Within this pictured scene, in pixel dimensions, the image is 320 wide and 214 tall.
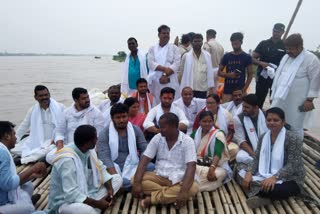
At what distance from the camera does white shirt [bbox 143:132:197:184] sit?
3180 mm

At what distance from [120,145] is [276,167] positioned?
5.51 feet

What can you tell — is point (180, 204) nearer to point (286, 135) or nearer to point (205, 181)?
point (205, 181)

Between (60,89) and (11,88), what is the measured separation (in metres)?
3.02

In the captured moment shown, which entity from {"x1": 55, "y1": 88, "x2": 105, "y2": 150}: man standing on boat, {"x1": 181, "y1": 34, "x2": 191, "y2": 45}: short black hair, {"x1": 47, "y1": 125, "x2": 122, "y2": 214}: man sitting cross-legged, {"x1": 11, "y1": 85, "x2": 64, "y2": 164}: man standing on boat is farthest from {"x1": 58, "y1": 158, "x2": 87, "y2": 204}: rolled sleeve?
{"x1": 181, "y1": 34, "x2": 191, "y2": 45}: short black hair

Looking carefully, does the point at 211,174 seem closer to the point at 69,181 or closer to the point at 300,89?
the point at 69,181

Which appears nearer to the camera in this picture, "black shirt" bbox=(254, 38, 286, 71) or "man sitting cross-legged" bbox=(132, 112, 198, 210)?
"man sitting cross-legged" bbox=(132, 112, 198, 210)

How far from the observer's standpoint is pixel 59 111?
4559 mm

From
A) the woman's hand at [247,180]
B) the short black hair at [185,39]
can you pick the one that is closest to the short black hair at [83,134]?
the woman's hand at [247,180]

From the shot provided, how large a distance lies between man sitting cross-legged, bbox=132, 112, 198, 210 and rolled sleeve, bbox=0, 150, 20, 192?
1.14m

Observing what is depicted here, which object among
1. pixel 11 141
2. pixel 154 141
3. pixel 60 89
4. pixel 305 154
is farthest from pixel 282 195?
pixel 60 89

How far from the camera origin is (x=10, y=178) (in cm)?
252

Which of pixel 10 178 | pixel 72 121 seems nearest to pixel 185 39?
pixel 72 121

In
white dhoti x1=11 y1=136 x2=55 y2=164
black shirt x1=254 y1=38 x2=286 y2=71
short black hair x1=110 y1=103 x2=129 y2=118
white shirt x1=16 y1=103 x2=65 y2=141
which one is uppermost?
black shirt x1=254 y1=38 x2=286 y2=71

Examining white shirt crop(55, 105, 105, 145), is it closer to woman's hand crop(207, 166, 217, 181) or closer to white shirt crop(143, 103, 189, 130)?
white shirt crop(143, 103, 189, 130)
